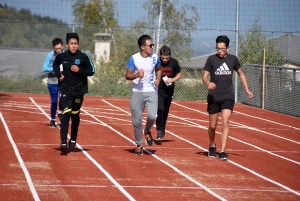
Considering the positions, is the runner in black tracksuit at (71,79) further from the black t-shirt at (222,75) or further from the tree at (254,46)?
the tree at (254,46)

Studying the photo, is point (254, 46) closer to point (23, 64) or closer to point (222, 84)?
point (23, 64)

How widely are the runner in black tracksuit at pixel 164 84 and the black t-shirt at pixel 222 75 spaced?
1823 mm

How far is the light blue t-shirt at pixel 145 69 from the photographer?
41.1 ft

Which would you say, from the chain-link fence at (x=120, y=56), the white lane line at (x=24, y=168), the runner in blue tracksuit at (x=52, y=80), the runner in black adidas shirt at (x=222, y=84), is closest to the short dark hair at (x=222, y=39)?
the runner in black adidas shirt at (x=222, y=84)

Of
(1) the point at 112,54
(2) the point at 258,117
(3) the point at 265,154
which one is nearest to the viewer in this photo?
(3) the point at 265,154

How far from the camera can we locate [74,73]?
12617 millimetres

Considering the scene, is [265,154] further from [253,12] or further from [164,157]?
[253,12]

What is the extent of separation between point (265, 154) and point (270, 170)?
1.95 m

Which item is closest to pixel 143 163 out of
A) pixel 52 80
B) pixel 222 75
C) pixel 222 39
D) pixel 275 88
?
pixel 222 75

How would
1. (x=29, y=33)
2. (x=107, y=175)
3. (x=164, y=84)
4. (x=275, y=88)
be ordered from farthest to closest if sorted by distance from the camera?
(x=29, y=33) → (x=275, y=88) → (x=164, y=84) → (x=107, y=175)

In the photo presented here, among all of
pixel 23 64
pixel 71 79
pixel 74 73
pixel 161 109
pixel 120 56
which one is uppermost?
pixel 74 73

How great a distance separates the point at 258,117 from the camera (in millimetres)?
21266

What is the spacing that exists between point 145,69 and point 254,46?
45.9 ft

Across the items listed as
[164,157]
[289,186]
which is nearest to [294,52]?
[164,157]
